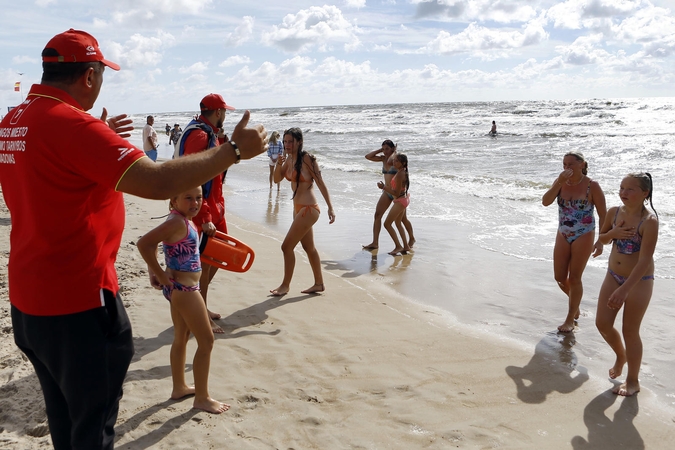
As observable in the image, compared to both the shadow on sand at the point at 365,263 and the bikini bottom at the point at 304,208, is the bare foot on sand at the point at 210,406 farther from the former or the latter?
the shadow on sand at the point at 365,263

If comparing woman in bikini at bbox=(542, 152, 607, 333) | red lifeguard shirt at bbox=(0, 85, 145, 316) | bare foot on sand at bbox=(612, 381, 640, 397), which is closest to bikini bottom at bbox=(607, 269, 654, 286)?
bare foot on sand at bbox=(612, 381, 640, 397)

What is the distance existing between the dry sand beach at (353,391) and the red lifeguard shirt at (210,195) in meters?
1.20

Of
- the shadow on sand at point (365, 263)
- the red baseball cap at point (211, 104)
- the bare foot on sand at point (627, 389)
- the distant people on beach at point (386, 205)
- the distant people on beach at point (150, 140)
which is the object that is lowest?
the shadow on sand at point (365, 263)

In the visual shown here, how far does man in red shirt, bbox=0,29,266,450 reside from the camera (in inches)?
78.0

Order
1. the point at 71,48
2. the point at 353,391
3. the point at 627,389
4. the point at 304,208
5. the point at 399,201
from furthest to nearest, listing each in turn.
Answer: the point at 399,201 < the point at 304,208 < the point at 627,389 < the point at 353,391 < the point at 71,48

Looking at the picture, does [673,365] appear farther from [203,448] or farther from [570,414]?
[203,448]

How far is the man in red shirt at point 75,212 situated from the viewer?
6.50 feet

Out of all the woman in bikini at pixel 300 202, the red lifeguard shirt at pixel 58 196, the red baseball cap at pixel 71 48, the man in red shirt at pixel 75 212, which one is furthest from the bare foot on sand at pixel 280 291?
the red baseball cap at pixel 71 48

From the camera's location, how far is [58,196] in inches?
81.5

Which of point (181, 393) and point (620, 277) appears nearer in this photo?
point (181, 393)

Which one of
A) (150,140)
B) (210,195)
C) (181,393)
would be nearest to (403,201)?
(210,195)

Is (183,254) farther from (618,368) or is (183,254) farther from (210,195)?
(618,368)

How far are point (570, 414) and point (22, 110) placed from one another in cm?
401

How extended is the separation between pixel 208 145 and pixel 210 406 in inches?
82.8
